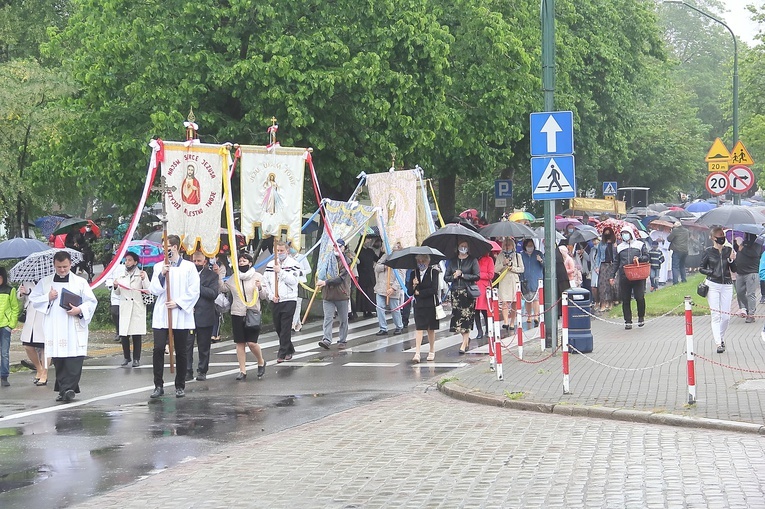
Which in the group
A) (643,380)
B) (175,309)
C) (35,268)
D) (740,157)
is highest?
(740,157)

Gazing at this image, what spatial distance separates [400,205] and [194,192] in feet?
24.4

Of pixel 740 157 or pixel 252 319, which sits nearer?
pixel 252 319

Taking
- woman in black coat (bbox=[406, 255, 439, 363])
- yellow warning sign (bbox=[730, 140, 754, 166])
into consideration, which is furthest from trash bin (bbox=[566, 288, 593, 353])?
yellow warning sign (bbox=[730, 140, 754, 166])

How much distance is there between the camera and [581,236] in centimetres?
2397

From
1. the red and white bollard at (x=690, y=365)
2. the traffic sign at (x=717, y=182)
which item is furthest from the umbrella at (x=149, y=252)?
the red and white bollard at (x=690, y=365)

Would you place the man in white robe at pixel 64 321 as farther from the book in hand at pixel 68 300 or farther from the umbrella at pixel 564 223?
the umbrella at pixel 564 223

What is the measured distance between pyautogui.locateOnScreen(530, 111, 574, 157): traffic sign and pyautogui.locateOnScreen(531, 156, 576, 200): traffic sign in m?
0.11

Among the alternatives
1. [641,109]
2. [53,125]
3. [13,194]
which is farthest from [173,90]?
[641,109]

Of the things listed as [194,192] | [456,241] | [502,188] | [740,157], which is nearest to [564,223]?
[502,188]

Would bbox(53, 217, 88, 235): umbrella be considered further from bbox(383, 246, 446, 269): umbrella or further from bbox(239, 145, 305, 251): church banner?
bbox(383, 246, 446, 269): umbrella

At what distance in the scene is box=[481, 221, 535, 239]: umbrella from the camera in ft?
67.7

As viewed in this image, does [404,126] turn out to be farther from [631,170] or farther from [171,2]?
[631,170]

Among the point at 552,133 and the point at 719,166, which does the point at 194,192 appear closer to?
the point at 552,133

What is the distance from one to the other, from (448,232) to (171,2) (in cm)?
934
